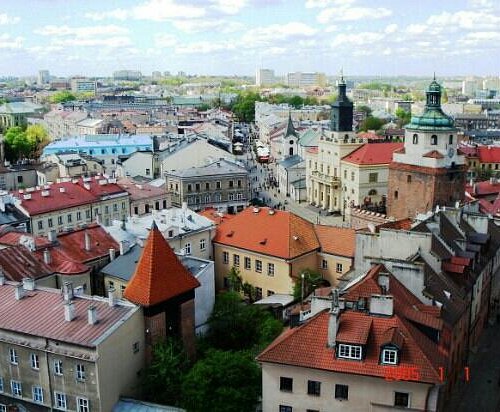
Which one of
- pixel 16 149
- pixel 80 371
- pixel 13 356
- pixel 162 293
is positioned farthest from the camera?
pixel 16 149

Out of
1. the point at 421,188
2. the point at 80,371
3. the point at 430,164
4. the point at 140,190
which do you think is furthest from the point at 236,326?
the point at 140,190

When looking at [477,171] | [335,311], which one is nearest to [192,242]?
[335,311]

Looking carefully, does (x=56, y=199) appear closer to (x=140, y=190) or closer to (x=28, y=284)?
(x=140, y=190)

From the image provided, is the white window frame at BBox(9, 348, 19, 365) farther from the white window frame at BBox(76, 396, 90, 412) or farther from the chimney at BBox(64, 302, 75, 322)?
the white window frame at BBox(76, 396, 90, 412)

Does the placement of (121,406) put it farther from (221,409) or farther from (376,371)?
(376,371)

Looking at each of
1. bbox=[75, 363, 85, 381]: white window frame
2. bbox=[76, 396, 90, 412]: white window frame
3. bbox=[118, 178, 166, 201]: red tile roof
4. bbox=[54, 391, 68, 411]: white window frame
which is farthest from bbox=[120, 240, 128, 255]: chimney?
bbox=[118, 178, 166, 201]: red tile roof

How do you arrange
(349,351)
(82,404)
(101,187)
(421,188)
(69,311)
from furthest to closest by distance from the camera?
(101,187)
(421,188)
(69,311)
(82,404)
(349,351)
